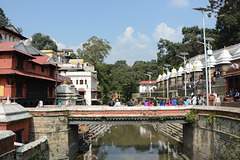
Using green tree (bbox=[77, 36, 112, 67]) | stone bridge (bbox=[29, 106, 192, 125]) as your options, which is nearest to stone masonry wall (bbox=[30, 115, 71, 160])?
stone bridge (bbox=[29, 106, 192, 125])

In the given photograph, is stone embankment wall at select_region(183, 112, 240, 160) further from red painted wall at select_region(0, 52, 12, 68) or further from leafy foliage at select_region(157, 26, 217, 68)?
leafy foliage at select_region(157, 26, 217, 68)

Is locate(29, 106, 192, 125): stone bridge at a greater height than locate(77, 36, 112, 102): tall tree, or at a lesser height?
lesser

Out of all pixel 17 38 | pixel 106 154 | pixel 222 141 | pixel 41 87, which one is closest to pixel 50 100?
pixel 41 87

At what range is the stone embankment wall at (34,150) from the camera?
13.7 metres

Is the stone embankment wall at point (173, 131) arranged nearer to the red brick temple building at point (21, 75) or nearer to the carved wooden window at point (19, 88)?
the red brick temple building at point (21, 75)

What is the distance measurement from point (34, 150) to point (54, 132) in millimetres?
3299

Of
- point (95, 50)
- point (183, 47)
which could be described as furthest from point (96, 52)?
point (183, 47)

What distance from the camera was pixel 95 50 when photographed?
2349 inches

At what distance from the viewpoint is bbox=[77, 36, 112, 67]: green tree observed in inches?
2345

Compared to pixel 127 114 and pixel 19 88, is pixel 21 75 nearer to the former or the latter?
pixel 19 88

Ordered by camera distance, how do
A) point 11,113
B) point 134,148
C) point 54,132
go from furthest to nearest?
point 134,148
point 54,132
point 11,113

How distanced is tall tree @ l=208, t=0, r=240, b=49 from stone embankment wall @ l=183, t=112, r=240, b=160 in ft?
140

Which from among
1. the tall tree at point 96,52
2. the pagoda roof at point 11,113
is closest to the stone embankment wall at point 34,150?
the pagoda roof at point 11,113

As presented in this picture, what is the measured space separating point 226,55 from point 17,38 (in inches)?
1422
